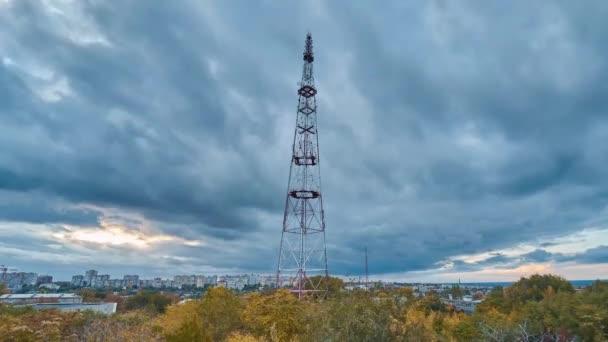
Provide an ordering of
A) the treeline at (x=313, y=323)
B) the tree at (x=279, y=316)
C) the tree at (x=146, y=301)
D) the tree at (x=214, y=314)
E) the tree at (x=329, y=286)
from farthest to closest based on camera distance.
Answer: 1. the tree at (x=146, y=301)
2. the tree at (x=214, y=314)
3. the tree at (x=279, y=316)
4. the tree at (x=329, y=286)
5. the treeline at (x=313, y=323)

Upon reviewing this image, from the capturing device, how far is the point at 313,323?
18484mm

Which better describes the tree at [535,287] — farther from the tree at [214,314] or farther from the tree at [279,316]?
the tree at [279,316]

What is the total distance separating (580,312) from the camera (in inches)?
1619

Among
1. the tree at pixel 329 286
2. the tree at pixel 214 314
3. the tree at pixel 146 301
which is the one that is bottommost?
the tree at pixel 146 301

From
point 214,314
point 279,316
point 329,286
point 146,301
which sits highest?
point 329,286

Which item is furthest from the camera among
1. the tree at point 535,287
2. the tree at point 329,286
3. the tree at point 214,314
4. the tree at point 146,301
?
the tree at point 146,301

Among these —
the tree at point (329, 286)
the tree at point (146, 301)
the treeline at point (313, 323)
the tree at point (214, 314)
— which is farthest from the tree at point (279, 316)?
the tree at point (146, 301)

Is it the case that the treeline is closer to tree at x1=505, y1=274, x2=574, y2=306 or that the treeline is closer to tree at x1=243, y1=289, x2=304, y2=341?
tree at x1=243, y1=289, x2=304, y2=341

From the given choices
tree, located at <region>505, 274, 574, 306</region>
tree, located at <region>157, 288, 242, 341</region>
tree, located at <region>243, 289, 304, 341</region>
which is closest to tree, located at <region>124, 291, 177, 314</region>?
tree, located at <region>157, 288, 242, 341</region>

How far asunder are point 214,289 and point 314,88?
25021 millimetres

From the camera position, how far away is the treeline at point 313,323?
52.4 feet

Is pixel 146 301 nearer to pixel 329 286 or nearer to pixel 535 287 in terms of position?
pixel 329 286

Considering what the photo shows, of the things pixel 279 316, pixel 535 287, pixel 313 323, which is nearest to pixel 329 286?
pixel 279 316

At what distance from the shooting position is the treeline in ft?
52.4
